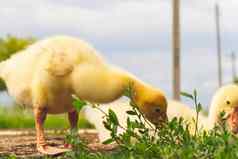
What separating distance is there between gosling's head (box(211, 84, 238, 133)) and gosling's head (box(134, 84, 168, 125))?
3.31 feet

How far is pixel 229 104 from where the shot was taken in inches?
370

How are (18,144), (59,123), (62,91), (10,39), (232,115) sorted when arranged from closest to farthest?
(62,91) → (232,115) → (18,144) → (59,123) → (10,39)

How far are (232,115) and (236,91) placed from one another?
414 millimetres

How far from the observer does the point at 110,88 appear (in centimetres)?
845

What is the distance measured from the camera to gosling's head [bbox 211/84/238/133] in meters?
9.08

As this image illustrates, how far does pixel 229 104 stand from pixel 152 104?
57.5 inches

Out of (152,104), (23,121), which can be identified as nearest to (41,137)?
(152,104)

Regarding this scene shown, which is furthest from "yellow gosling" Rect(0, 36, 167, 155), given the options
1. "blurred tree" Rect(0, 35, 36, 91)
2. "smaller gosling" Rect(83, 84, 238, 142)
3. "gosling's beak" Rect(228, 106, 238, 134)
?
"blurred tree" Rect(0, 35, 36, 91)

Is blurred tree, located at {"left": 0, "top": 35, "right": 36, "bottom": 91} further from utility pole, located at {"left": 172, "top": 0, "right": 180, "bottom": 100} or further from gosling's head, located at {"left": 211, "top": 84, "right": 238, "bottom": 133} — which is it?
gosling's head, located at {"left": 211, "top": 84, "right": 238, "bottom": 133}

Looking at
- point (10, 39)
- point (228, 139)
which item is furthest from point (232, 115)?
point (10, 39)

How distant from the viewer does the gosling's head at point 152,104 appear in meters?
8.29

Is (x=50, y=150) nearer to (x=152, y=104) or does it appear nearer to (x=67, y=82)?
(x=67, y=82)

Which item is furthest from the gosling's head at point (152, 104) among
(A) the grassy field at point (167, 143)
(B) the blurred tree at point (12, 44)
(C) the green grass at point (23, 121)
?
(B) the blurred tree at point (12, 44)

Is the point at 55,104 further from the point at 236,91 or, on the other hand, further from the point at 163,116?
the point at 236,91
